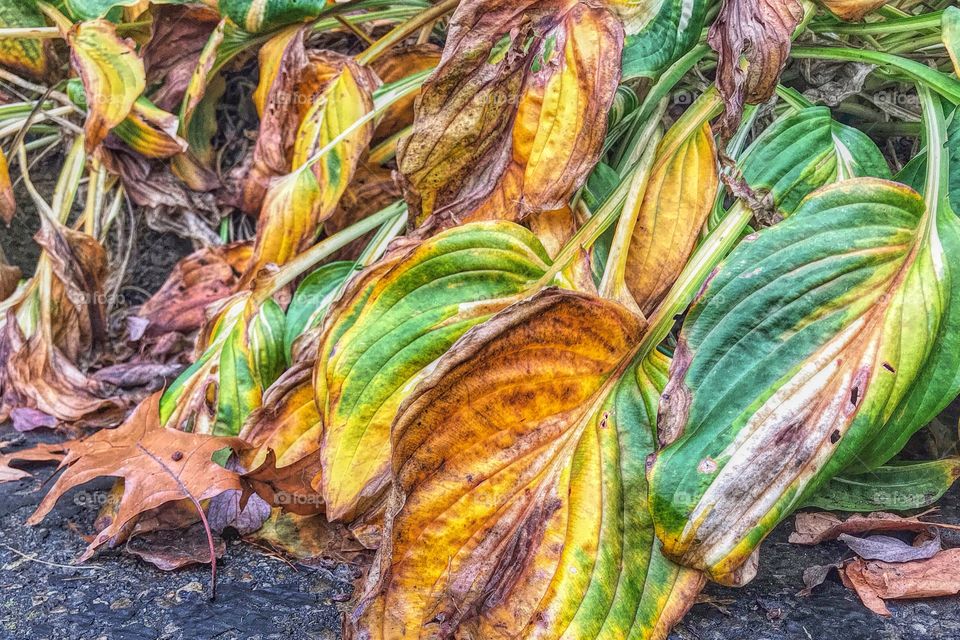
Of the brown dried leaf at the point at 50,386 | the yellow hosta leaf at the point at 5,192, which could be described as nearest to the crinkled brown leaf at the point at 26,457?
the brown dried leaf at the point at 50,386

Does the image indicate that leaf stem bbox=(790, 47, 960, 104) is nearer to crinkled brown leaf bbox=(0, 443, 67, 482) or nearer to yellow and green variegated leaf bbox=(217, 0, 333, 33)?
yellow and green variegated leaf bbox=(217, 0, 333, 33)

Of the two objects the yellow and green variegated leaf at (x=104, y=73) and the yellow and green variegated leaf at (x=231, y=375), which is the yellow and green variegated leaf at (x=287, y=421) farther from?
the yellow and green variegated leaf at (x=104, y=73)

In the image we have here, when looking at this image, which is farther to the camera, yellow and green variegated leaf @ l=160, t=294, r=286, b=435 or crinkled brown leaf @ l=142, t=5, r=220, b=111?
crinkled brown leaf @ l=142, t=5, r=220, b=111

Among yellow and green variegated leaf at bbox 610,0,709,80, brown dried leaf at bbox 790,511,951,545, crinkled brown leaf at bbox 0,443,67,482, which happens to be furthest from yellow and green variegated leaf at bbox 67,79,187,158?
brown dried leaf at bbox 790,511,951,545

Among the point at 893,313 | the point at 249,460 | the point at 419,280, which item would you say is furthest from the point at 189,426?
the point at 893,313

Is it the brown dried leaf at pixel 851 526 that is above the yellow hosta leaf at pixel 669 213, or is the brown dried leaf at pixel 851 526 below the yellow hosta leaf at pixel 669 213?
below

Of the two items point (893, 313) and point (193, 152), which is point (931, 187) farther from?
point (193, 152)
